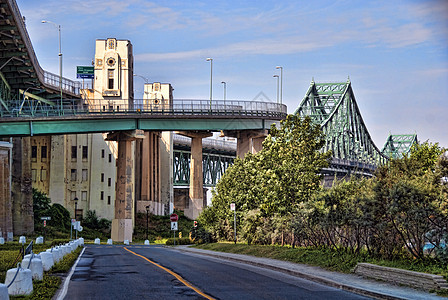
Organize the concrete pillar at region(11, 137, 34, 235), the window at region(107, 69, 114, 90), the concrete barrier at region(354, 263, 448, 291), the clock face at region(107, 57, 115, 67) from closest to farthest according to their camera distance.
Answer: the concrete barrier at region(354, 263, 448, 291) → the concrete pillar at region(11, 137, 34, 235) → the clock face at region(107, 57, 115, 67) → the window at region(107, 69, 114, 90)

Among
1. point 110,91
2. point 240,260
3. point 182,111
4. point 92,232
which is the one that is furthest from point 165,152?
point 240,260

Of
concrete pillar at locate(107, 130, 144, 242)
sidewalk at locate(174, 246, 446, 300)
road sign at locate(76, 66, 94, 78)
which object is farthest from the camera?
road sign at locate(76, 66, 94, 78)

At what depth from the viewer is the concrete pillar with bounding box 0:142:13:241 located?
72.1 m

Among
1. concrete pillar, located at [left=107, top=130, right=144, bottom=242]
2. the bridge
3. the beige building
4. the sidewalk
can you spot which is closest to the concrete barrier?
the sidewalk

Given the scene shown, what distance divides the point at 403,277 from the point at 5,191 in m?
60.9

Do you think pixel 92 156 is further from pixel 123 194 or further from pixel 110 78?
pixel 123 194

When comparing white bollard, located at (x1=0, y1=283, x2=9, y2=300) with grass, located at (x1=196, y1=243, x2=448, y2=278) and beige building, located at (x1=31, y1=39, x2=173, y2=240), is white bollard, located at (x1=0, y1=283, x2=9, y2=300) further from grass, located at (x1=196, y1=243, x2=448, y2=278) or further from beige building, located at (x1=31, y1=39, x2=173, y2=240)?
beige building, located at (x1=31, y1=39, x2=173, y2=240)

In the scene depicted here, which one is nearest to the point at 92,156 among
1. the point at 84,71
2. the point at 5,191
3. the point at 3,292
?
the point at 84,71

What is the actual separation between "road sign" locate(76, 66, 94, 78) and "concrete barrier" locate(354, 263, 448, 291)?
9448 centimetres

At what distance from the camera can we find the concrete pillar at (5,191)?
72.1 metres

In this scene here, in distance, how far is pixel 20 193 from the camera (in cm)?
8412

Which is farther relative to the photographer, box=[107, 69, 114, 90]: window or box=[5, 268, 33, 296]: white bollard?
box=[107, 69, 114, 90]: window

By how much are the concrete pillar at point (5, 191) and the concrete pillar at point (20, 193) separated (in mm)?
10281

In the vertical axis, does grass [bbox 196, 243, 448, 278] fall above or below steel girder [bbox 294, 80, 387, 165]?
below
